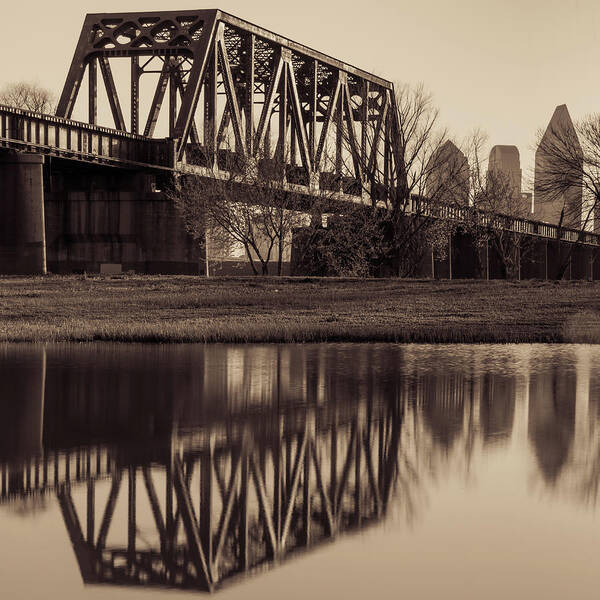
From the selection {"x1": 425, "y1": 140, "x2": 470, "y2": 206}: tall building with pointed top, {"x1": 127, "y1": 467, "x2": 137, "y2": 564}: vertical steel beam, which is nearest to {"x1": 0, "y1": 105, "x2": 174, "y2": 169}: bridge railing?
{"x1": 425, "y1": 140, "x2": 470, "y2": 206}: tall building with pointed top

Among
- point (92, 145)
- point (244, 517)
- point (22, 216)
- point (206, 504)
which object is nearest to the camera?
point (244, 517)

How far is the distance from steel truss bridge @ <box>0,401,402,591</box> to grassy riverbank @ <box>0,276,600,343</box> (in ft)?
45.5

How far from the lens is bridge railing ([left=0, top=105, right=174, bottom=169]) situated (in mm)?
62688

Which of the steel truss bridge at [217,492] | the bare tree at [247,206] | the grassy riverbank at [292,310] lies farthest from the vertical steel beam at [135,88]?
the steel truss bridge at [217,492]

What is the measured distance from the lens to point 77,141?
68125 mm

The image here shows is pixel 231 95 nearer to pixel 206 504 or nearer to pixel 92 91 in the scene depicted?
pixel 92 91

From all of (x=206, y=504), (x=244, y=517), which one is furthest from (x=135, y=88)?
(x=244, y=517)

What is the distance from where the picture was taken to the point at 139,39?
8394 cm

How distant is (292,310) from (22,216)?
25.5 meters

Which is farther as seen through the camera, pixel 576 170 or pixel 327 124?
pixel 327 124

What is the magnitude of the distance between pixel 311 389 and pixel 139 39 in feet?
227

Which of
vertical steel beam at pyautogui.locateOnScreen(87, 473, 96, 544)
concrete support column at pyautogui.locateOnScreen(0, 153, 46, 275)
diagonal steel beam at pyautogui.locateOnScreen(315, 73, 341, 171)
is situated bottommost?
vertical steel beam at pyautogui.locateOnScreen(87, 473, 96, 544)

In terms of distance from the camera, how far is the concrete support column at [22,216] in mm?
59438

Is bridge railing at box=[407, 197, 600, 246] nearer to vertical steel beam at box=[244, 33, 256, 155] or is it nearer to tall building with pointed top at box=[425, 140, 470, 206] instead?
tall building with pointed top at box=[425, 140, 470, 206]
